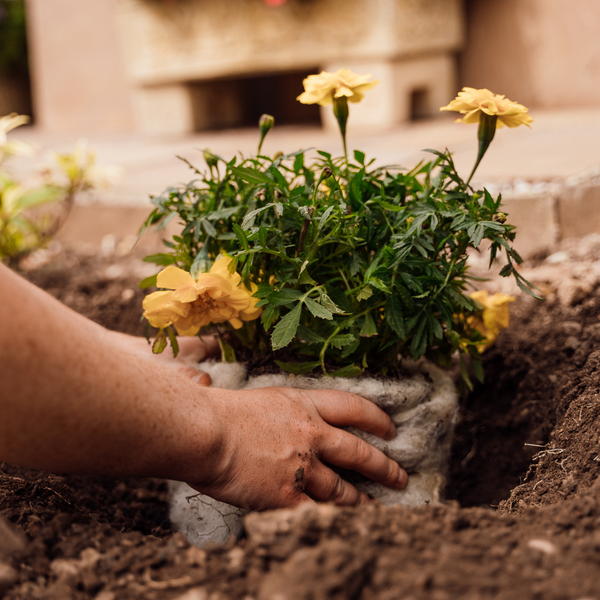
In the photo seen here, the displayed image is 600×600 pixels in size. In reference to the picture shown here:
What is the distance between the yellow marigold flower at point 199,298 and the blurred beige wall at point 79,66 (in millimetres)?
4266

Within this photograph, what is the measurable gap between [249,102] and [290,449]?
400 cm

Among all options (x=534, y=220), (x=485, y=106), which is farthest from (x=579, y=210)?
(x=485, y=106)

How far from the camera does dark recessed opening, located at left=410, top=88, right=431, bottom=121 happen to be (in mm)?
3562

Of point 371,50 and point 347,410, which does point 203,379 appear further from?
point 371,50

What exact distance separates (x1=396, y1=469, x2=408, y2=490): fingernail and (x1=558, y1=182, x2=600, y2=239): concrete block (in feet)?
3.52

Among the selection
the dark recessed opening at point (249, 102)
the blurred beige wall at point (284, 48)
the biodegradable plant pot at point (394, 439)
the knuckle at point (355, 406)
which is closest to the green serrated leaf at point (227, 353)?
the biodegradable plant pot at point (394, 439)

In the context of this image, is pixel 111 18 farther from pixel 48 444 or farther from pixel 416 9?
pixel 48 444

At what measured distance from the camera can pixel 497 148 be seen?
2438mm

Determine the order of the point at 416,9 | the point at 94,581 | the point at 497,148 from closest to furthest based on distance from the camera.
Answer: the point at 94,581 < the point at 497,148 < the point at 416,9

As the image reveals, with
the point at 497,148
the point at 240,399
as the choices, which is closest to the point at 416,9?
the point at 497,148

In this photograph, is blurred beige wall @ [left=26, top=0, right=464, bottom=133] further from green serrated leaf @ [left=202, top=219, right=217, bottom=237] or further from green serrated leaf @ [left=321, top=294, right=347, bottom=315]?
green serrated leaf @ [left=321, top=294, right=347, bottom=315]

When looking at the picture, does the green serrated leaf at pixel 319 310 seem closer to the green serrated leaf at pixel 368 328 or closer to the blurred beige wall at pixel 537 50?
the green serrated leaf at pixel 368 328

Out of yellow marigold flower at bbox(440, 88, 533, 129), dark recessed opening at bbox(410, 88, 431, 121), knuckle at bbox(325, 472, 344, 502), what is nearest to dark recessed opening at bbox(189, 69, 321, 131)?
dark recessed opening at bbox(410, 88, 431, 121)

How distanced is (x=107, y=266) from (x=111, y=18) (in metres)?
3.20
